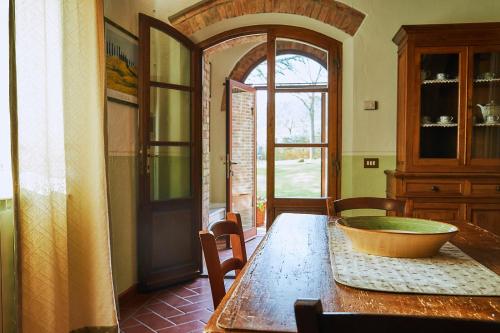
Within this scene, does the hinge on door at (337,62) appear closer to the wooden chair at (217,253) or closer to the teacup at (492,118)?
the teacup at (492,118)

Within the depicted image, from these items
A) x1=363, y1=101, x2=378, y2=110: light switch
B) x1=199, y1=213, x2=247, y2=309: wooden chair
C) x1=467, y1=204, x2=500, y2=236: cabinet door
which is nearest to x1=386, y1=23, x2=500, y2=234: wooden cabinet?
x1=467, y1=204, x2=500, y2=236: cabinet door

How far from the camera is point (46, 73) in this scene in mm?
2129

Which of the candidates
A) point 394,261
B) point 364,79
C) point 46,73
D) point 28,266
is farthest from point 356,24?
point 28,266

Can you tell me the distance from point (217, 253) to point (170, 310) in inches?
78.5

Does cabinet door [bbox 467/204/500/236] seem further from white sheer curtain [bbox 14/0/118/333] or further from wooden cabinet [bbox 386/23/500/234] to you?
white sheer curtain [bbox 14/0/118/333]

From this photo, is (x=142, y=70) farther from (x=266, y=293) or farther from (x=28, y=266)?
(x=266, y=293)

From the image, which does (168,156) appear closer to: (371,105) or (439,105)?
(371,105)

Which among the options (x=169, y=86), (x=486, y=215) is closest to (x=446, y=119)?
(x=486, y=215)

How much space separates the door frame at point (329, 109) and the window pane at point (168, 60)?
68 cm

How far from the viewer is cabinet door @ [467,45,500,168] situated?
3.25m

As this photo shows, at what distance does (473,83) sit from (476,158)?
1.94 ft

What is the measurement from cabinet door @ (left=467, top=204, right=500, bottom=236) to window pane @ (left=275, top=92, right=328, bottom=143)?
4.45 ft

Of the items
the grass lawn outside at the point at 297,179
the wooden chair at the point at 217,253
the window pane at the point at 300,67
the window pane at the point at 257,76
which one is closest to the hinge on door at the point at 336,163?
the grass lawn outside at the point at 297,179

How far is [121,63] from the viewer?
125 inches
